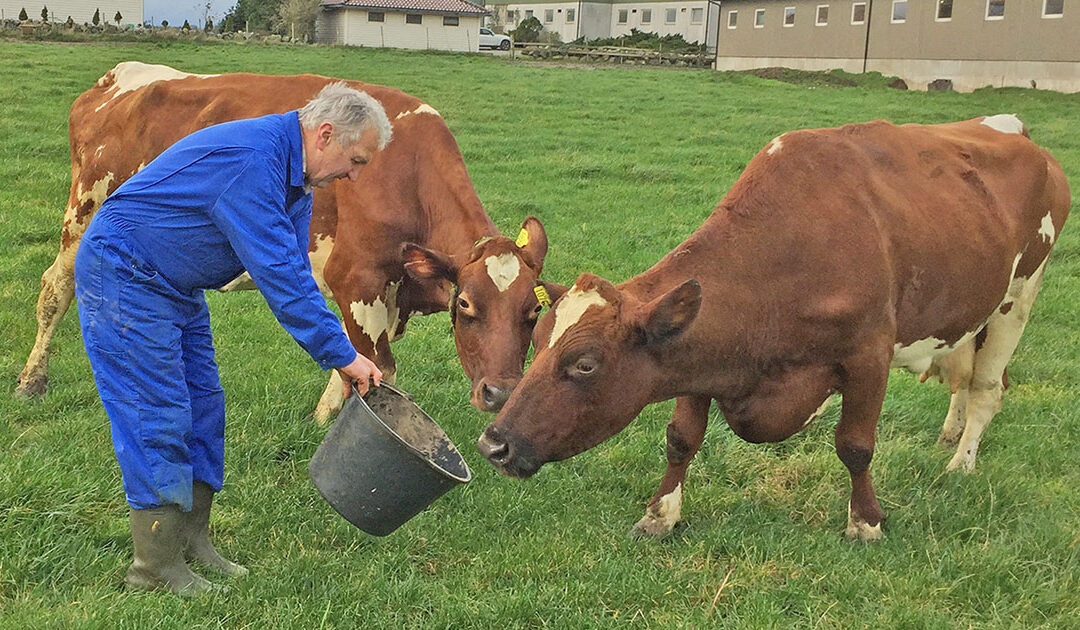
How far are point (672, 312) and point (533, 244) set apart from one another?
1.68 metres

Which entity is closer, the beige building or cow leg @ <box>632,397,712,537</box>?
cow leg @ <box>632,397,712,537</box>

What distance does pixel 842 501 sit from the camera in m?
5.15

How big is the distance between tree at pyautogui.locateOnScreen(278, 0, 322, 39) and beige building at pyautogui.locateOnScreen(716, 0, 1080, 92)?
24.3 meters

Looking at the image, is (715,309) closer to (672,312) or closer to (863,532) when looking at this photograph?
(672,312)

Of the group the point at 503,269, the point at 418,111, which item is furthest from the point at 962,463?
the point at 418,111

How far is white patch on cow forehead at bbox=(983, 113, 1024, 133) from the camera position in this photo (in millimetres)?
6336

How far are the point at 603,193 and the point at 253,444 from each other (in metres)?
8.72

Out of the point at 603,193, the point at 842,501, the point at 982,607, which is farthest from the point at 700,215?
the point at 982,607

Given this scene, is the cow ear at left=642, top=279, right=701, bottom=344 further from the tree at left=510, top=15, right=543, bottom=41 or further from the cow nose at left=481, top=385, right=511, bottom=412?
the tree at left=510, top=15, right=543, bottom=41

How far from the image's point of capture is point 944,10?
38594 mm

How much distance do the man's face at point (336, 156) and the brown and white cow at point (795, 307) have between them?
0.99 metres

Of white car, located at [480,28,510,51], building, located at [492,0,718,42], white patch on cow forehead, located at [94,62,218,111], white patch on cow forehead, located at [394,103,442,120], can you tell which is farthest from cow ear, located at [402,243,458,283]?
building, located at [492,0,718,42]

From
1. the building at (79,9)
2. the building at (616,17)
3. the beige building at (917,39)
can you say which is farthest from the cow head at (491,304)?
the building at (616,17)

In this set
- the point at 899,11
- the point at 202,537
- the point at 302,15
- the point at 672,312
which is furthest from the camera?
the point at 302,15
